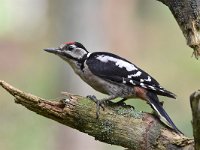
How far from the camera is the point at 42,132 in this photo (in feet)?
30.4

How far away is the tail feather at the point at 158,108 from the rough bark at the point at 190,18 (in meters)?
0.40

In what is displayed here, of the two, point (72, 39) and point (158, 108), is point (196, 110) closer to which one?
point (158, 108)

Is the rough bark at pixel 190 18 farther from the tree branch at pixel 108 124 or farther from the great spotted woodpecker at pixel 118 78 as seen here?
the tree branch at pixel 108 124

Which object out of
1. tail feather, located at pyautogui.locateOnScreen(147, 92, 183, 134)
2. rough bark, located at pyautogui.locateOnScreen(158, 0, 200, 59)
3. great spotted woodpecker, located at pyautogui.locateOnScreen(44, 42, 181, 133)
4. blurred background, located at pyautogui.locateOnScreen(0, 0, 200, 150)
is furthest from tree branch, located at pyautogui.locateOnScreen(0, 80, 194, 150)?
blurred background, located at pyautogui.locateOnScreen(0, 0, 200, 150)

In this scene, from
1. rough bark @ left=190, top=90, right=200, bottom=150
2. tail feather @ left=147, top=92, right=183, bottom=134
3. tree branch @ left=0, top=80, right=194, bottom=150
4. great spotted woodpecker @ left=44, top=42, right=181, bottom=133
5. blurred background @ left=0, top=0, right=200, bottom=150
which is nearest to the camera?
rough bark @ left=190, top=90, right=200, bottom=150

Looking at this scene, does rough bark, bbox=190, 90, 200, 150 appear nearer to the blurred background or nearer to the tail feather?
the tail feather

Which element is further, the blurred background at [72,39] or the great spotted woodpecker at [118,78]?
the blurred background at [72,39]

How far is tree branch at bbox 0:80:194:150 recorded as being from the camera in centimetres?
351

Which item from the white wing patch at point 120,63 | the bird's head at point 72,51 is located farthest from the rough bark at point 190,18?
the bird's head at point 72,51

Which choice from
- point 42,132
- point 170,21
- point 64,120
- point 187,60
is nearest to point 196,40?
point 64,120

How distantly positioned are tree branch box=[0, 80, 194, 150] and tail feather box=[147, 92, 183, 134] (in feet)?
0.25

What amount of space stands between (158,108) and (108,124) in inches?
17.0

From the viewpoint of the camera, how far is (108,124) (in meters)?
3.55

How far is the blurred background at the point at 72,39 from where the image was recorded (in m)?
6.90
